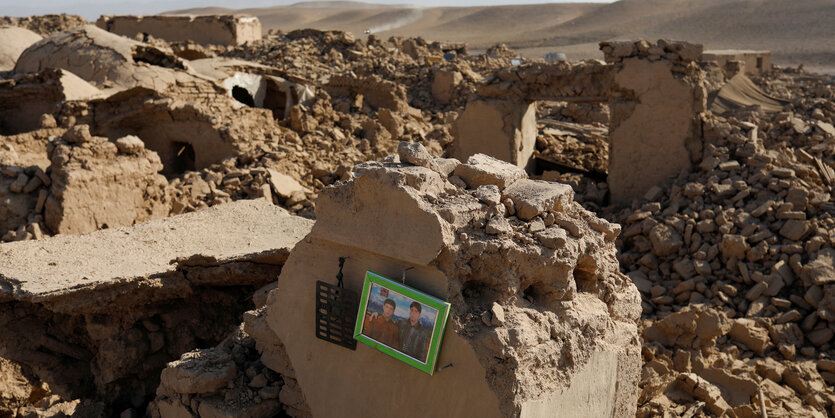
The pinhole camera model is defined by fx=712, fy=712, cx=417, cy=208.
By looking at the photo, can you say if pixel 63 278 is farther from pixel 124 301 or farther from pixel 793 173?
pixel 793 173

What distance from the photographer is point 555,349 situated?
3.52 m

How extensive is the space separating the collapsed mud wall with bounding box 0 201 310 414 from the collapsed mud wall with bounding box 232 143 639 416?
166cm

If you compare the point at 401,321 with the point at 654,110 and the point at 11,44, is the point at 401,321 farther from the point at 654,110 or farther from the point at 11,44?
the point at 11,44

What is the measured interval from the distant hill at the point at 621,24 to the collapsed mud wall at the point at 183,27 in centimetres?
1975

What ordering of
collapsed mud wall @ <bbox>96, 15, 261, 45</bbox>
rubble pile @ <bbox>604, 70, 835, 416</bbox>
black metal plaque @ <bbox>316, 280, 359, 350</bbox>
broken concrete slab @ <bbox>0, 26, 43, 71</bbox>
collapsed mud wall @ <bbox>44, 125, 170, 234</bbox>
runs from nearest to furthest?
1. black metal plaque @ <bbox>316, 280, 359, 350</bbox>
2. rubble pile @ <bbox>604, 70, 835, 416</bbox>
3. collapsed mud wall @ <bbox>44, 125, 170, 234</bbox>
4. broken concrete slab @ <bbox>0, 26, 43, 71</bbox>
5. collapsed mud wall @ <bbox>96, 15, 261, 45</bbox>

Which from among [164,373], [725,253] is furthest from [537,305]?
[725,253]

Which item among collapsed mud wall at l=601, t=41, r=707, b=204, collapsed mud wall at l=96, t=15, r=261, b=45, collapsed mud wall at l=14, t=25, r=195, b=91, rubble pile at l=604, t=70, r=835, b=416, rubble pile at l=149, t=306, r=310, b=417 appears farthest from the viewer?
collapsed mud wall at l=96, t=15, r=261, b=45

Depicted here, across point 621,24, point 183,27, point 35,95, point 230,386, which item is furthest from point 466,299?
point 621,24

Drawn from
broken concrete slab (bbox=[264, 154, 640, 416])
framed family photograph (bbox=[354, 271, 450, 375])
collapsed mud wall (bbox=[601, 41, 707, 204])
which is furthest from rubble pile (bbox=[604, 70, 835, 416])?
framed family photograph (bbox=[354, 271, 450, 375])

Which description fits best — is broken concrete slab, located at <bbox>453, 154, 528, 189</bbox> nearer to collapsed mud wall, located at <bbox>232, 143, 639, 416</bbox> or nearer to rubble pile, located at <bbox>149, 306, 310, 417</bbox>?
collapsed mud wall, located at <bbox>232, 143, 639, 416</bbox>

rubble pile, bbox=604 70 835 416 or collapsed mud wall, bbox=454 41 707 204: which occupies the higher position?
collapsed mud wall, bbox=454 41 707 204

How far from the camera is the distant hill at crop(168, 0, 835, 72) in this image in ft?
126

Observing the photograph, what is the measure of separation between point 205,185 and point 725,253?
6169 mm

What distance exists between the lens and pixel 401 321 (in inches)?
137
